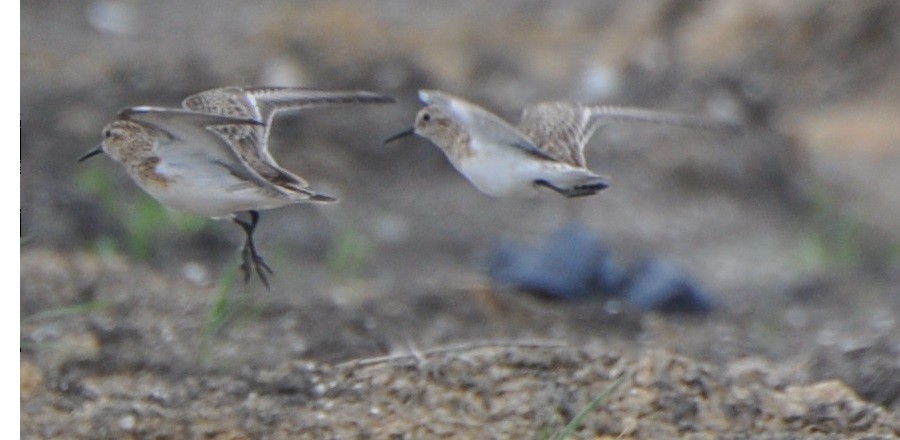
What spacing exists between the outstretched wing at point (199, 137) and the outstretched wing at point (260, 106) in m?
0.10

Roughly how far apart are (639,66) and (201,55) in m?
2.72

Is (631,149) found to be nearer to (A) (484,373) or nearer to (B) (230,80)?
(B) (230,80)

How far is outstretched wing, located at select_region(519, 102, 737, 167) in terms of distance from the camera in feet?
18.0

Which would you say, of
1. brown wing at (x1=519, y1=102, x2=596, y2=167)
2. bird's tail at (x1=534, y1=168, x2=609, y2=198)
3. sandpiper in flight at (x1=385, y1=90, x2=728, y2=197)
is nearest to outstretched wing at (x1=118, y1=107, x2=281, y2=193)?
sandpiper in flight at (x1=385, y1=90, x2=728, y2=197)

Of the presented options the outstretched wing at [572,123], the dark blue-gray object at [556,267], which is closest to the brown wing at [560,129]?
the outstretched wing at [572,123]

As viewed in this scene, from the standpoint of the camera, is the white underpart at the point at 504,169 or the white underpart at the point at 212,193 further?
the white underpart at the point at 504,169

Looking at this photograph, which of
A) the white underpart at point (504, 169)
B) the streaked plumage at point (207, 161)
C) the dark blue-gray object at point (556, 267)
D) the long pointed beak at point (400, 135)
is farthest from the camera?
the dark blue-gray object at point (556, 267)

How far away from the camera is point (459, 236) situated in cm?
921

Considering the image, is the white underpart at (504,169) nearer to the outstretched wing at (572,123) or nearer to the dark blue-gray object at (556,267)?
the outstretched wing at (572,123)

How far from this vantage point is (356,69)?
1007cm

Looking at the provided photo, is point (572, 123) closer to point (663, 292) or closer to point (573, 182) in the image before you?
point (573, 182)

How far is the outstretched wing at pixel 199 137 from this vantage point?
446 cm

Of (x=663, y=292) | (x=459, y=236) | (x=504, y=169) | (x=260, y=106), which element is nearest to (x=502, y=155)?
(x=504, y=169)
